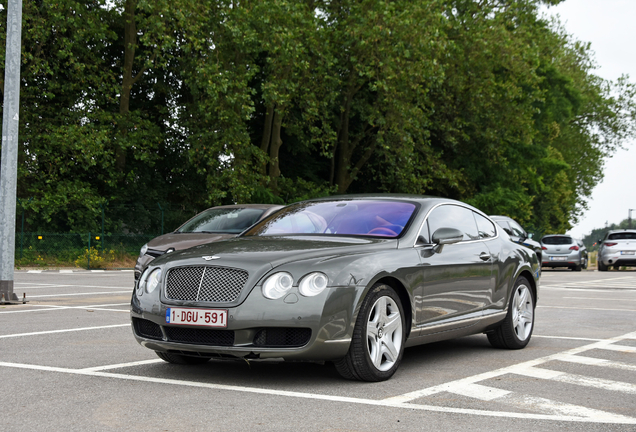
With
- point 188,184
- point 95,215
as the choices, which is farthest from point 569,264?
point 95,215

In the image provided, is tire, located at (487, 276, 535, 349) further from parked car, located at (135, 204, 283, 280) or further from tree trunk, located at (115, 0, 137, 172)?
tree trunk, located at (115, 0, 137, 172)

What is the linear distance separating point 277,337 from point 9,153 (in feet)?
28.8

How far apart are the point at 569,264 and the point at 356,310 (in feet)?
93.2

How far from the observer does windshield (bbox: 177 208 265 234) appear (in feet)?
46.8

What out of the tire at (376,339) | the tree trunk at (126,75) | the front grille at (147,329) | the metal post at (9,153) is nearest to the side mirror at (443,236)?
the tire at (376,339)

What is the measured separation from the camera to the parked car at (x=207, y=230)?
13297 mm

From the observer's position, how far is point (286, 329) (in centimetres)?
589

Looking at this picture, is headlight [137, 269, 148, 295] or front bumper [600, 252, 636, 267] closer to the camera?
headlight [137, 269, 148, 295]

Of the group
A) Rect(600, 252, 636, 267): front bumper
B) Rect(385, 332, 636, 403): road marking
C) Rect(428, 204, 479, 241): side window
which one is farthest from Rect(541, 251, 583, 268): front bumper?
Rect(428, 204, 479, 241): side window

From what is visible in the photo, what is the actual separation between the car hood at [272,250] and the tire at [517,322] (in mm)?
2116

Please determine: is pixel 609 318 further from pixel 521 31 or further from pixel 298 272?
pixel 521 31

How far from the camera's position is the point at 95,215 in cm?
2789

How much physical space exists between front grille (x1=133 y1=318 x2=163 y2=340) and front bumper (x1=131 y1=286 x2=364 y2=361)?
1.11 feet

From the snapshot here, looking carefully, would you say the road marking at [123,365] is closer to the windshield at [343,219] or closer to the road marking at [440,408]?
the road marking at [440,408]
